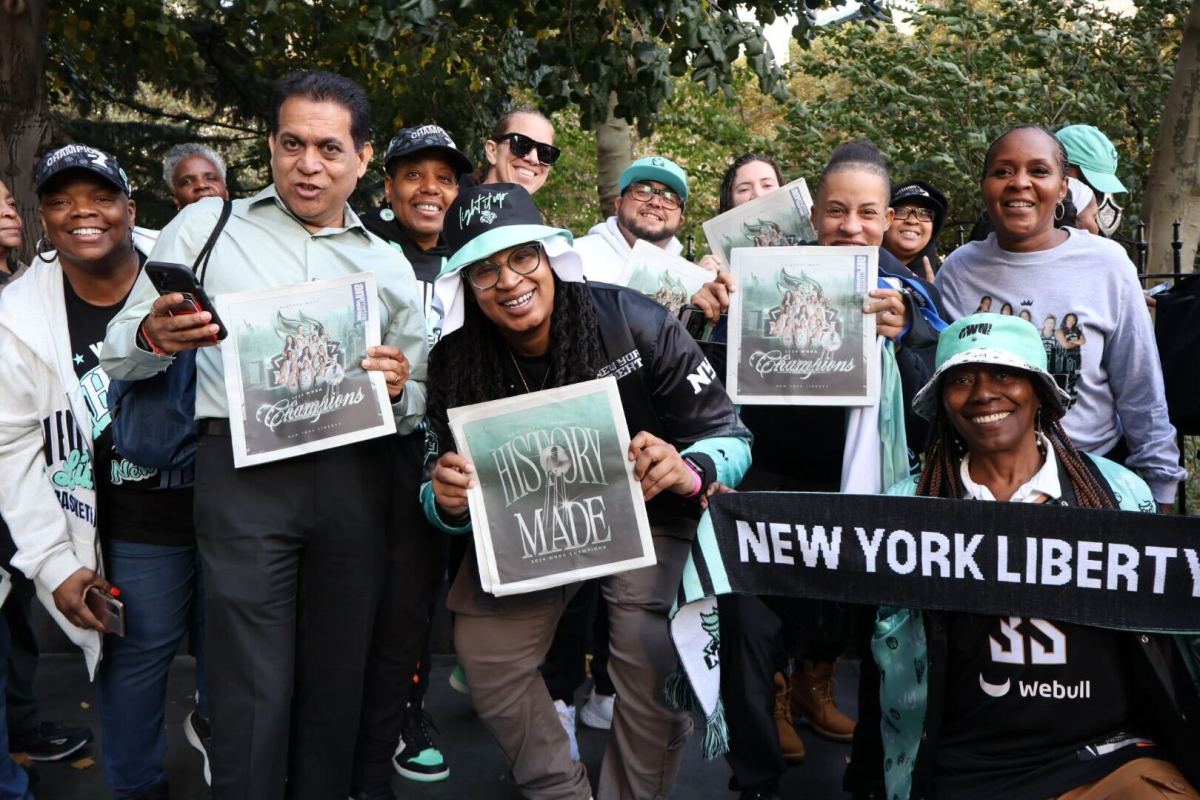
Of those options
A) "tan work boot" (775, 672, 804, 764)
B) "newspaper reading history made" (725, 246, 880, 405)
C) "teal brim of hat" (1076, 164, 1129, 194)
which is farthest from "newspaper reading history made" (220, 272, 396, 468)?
"teal brim of hat" (1076, 164, 1129, 194)

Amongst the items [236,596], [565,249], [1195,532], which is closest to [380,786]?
[236,596]

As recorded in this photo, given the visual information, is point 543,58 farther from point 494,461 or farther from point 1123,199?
point 1123,199

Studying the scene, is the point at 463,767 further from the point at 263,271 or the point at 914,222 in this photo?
the point at 914,222

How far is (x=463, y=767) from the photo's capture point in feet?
14.8

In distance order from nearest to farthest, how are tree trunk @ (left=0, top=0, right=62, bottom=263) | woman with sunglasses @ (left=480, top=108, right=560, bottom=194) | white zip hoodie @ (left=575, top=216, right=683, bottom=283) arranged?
white zip hoodie @ (left=575, top=216, right=683, bottom=283) < woman with sunglasses @ (left=480, top=108, right=560, bottom=194) < tree trunk @ (left=0, top=0, right=62, bottom=263)

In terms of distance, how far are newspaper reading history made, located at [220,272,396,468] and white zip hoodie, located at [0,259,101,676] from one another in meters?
0.73

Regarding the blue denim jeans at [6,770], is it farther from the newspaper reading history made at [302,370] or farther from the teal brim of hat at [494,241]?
the teal brim of hat at [494,241]

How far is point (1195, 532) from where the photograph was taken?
3.02m

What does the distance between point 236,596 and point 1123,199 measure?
8384 millimetres

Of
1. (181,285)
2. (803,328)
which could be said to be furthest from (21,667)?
(803,328)

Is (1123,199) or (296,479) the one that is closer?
(296,479)

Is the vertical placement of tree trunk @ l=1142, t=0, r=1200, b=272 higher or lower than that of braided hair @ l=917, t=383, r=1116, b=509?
higher

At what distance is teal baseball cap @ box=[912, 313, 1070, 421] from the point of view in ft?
10.3

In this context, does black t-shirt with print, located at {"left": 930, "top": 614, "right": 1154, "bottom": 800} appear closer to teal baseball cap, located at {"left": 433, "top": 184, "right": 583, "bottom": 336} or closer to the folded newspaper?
teal baseball cap, located at {"left": 433, "top": 184, "right": 583, "bottom": 336}
